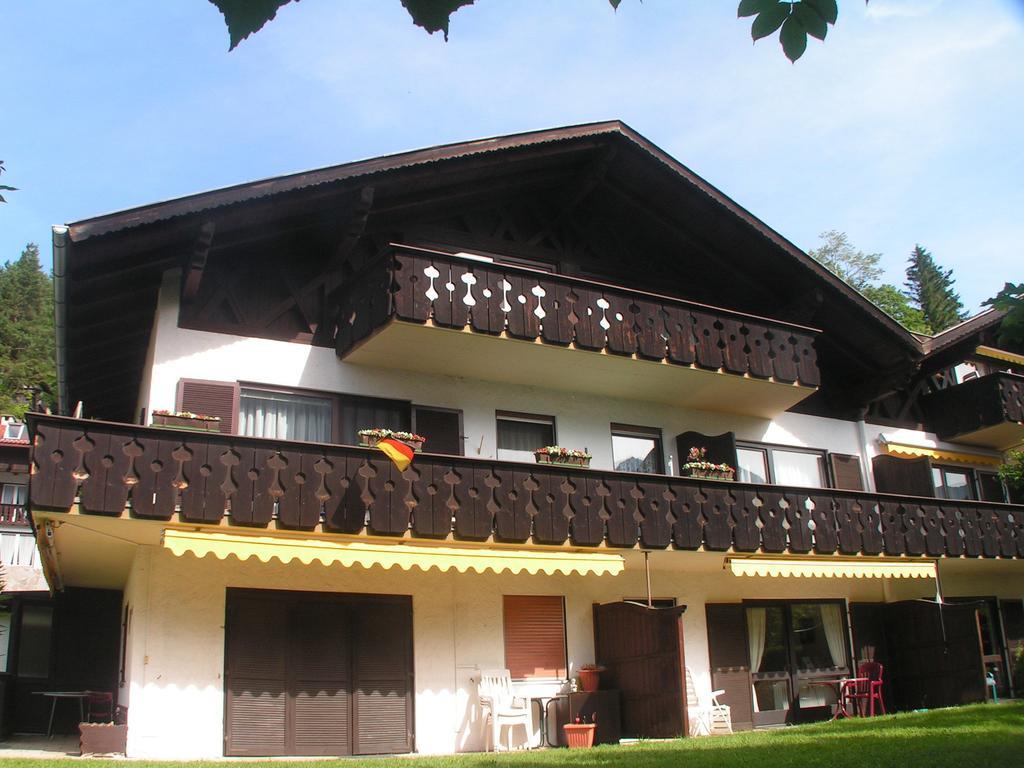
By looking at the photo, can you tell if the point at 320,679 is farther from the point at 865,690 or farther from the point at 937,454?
the point at 937,454

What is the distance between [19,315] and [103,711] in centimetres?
5570

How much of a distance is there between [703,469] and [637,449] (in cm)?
145

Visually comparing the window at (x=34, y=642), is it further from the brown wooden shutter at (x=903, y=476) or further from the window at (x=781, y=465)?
the brown wooden shutter at (x=903, y=476)

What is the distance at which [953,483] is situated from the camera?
24.6 meters

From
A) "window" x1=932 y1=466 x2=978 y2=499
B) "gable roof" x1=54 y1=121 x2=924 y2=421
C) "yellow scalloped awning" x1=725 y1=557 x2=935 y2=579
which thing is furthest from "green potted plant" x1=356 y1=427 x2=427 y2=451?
"window" x1=932 y1=466 x2=978 y2=499

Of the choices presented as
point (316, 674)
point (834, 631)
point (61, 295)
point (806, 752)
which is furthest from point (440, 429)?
point (834, 631)

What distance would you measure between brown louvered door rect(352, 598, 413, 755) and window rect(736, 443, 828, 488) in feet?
26.2

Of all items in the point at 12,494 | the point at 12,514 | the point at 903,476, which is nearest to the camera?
the point at 903,476

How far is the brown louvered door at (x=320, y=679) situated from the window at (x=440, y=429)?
318cm

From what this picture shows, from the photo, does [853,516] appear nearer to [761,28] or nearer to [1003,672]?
[1003,672]

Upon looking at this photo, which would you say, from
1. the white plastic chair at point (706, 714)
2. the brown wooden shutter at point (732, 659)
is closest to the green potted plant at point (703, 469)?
the brown wooden shutter at point (732, 659)

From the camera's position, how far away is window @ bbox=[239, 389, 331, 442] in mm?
15664

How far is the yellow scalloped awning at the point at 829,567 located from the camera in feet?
57.6

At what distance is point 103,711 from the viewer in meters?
18.4
